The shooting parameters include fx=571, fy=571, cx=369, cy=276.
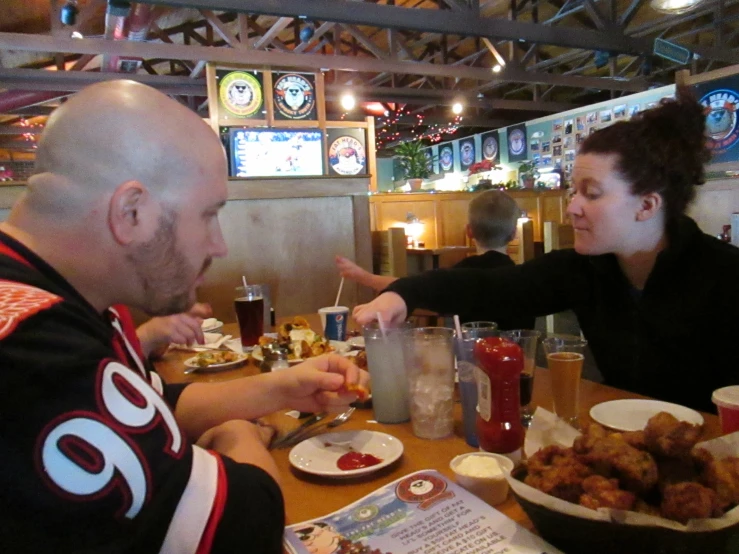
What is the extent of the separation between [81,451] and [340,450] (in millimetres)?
560

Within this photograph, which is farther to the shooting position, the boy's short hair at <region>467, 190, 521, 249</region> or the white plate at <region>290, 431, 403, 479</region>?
the boy's short hair at <region>467, 190, 521, 249</region>

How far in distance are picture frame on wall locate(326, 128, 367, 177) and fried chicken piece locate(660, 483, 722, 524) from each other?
8.08 m

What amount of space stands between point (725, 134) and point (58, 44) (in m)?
5.95

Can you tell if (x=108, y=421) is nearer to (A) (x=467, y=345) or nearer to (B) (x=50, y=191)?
(B) (x=50, y=191)

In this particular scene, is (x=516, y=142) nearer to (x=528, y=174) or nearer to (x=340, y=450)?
(x=528, y=174)

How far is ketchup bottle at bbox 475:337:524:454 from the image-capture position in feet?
3.23

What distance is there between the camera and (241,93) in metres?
6.88

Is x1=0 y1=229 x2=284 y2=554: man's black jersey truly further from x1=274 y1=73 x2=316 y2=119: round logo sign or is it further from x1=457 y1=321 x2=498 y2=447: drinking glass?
x1=274 y1=73 x2=316 y2=119: round logo sign

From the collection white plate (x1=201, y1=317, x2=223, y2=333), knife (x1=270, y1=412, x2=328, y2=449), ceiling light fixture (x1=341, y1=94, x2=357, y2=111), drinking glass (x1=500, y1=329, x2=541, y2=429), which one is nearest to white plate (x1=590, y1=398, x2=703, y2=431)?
drinking glass (x1=500, y1=329, x2=541, y2=429)

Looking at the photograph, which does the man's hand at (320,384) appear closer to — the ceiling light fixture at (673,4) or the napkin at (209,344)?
the napkin at (209,344)

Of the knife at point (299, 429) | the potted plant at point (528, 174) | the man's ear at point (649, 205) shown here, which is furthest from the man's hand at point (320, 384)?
the potted plant at point (528, 174)

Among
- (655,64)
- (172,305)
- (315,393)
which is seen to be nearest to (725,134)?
(315,393)

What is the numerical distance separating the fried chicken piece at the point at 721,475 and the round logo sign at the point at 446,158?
13271mm

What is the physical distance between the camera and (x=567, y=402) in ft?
3.91
